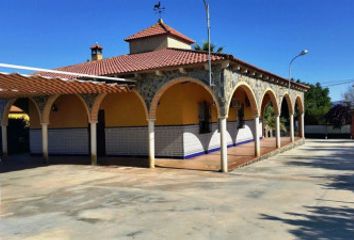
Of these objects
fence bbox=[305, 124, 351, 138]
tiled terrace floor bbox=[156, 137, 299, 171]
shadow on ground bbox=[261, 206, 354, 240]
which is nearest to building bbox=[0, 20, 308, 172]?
tiled terrace floor bbox=[156, 137, 299, 171]

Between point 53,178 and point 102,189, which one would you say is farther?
point 53,178

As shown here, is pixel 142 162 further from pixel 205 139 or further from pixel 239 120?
pixel 239 120

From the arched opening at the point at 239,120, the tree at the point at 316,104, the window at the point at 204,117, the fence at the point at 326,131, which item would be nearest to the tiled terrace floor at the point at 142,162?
the window at the point at 204,117

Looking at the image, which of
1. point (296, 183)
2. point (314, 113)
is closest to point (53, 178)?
point (296, 183)

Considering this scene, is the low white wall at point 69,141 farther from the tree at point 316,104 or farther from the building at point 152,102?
the tree at point 316,104

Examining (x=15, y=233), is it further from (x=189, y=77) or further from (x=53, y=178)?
(x=189, y=77)

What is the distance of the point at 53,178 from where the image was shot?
12672 mm

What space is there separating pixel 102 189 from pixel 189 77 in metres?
5.10

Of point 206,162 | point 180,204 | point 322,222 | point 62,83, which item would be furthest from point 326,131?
point 322,222

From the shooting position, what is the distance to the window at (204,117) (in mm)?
17453

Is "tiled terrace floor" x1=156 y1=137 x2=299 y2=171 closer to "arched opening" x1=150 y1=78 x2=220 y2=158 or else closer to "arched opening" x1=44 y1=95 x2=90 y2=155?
"arched opening" x1=150 y1=78 x2=220 y2=158

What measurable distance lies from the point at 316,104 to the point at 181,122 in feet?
85.4

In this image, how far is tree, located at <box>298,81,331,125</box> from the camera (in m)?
33.3

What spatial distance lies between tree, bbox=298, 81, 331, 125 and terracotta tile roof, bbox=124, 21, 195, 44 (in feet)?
56.8
